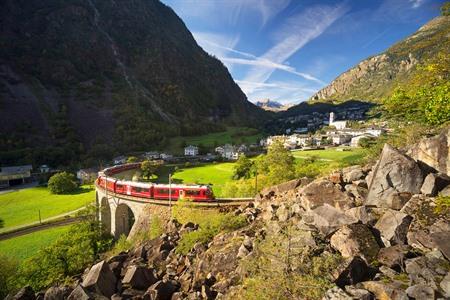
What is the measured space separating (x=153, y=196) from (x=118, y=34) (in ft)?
568

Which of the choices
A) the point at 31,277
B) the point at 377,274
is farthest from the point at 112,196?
the point at 377,274

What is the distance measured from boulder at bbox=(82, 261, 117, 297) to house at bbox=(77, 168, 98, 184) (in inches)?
2360

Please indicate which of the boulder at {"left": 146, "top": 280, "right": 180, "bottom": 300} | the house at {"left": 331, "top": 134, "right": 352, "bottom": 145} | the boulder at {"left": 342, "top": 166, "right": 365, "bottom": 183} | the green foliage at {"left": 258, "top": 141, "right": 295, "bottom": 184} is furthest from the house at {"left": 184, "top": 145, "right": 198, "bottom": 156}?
the boulder at {"left": 146, "top": 280, "right": 180, "bottom": 300}

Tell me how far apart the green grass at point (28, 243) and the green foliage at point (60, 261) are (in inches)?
433

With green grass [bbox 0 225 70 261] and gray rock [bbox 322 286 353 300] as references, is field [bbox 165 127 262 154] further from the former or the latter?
gray rock [bbox 322 286 353 300]

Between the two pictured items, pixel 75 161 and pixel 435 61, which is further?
pixel 75 161

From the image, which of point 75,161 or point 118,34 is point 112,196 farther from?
point 118,34

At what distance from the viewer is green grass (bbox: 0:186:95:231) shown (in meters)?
44.6

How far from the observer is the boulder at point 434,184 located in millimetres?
9859

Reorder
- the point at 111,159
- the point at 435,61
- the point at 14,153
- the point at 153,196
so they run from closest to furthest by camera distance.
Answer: the point at 435,61 < the point at 153,196 < the point at 14,153 < the point at 111,159

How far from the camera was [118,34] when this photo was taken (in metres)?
171

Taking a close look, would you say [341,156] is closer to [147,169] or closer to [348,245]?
[147,169]

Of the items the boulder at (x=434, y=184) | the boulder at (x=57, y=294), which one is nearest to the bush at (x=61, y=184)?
the boulder at (x=57, y=294)

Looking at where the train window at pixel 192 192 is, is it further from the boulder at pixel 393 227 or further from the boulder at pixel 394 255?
the boulder at pixel 394 255
